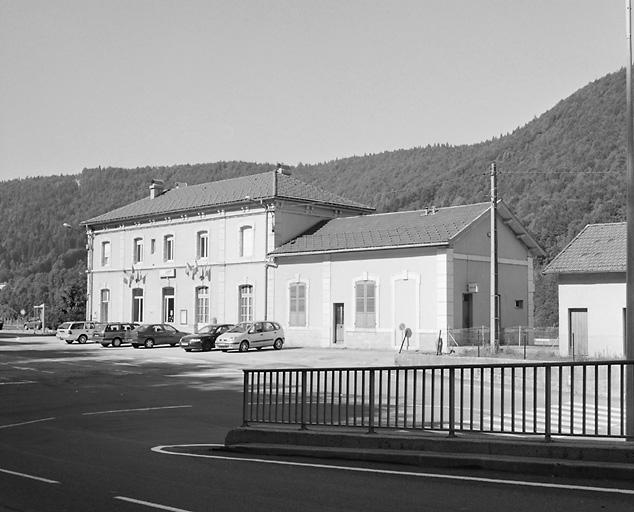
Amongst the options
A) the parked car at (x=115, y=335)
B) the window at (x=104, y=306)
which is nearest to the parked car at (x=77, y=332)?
the parked car at (x=115, y=335)

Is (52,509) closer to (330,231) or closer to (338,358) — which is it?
(338,358)

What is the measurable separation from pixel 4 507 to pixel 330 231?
4129cm

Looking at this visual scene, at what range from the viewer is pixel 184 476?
980cm

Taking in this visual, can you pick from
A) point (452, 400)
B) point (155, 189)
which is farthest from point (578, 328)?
point (155, 189)

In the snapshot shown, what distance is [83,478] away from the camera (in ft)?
32.2

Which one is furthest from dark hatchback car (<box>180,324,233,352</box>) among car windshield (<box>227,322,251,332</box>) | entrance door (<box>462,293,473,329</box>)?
entrance door (<box>462,293,473,329</box>)

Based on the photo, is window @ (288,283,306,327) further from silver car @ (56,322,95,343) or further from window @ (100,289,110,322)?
window @ (100,289,110,322)

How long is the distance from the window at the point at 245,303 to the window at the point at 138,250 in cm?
1105

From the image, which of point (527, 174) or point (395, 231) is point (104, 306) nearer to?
point (395, 231)

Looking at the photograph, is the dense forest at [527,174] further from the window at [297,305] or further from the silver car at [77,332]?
the silver car at [77,332]

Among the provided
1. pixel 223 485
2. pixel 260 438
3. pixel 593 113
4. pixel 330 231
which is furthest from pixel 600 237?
pixel 593 113

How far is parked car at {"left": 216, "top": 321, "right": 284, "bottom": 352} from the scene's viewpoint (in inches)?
1642

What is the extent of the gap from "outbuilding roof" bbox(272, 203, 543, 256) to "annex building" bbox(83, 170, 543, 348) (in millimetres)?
99

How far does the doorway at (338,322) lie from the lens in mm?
45250
